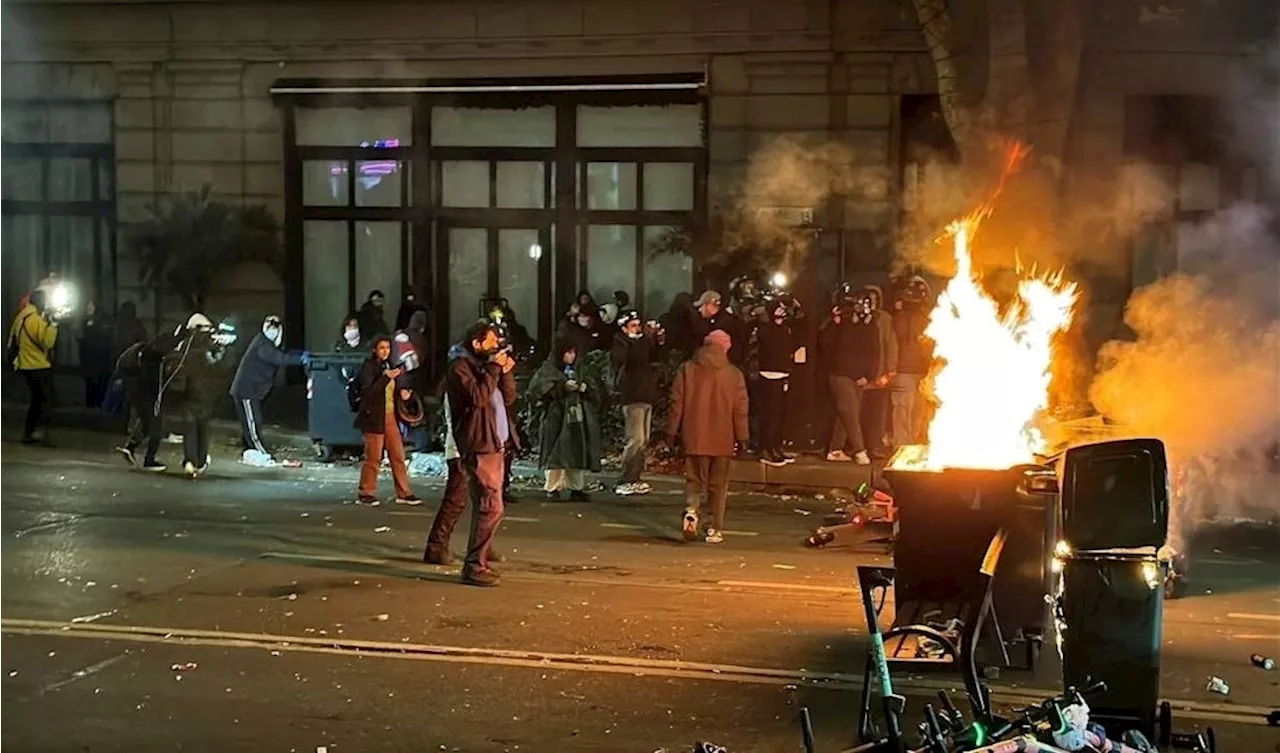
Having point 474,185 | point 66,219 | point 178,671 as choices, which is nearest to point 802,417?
point 474,185

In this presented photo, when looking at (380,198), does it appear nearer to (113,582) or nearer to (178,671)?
(113,582)

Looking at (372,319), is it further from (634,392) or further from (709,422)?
(709,422)

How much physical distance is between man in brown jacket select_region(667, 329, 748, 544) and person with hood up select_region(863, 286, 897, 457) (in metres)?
3.68

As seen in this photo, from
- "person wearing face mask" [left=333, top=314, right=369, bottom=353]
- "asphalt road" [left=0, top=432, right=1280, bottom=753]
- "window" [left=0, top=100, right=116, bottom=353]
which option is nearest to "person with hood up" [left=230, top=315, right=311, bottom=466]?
"person wearing face mask" [left=333, top=314, right=369, bottom=353]

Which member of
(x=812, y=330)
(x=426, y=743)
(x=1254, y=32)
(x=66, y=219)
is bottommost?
(x=426, y=743)

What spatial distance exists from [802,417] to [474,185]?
263 inches

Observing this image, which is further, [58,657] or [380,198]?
[380,198]

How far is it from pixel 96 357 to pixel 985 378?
43.5 feet

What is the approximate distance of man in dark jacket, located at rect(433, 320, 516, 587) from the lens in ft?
32.7

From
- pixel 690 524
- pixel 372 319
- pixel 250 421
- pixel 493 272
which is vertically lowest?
pixel 690 524

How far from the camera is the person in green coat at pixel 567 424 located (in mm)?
13594

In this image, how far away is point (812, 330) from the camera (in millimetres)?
17891

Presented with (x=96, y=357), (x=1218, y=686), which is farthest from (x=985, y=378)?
(x=96, y=357)

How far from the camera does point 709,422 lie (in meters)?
11.5
